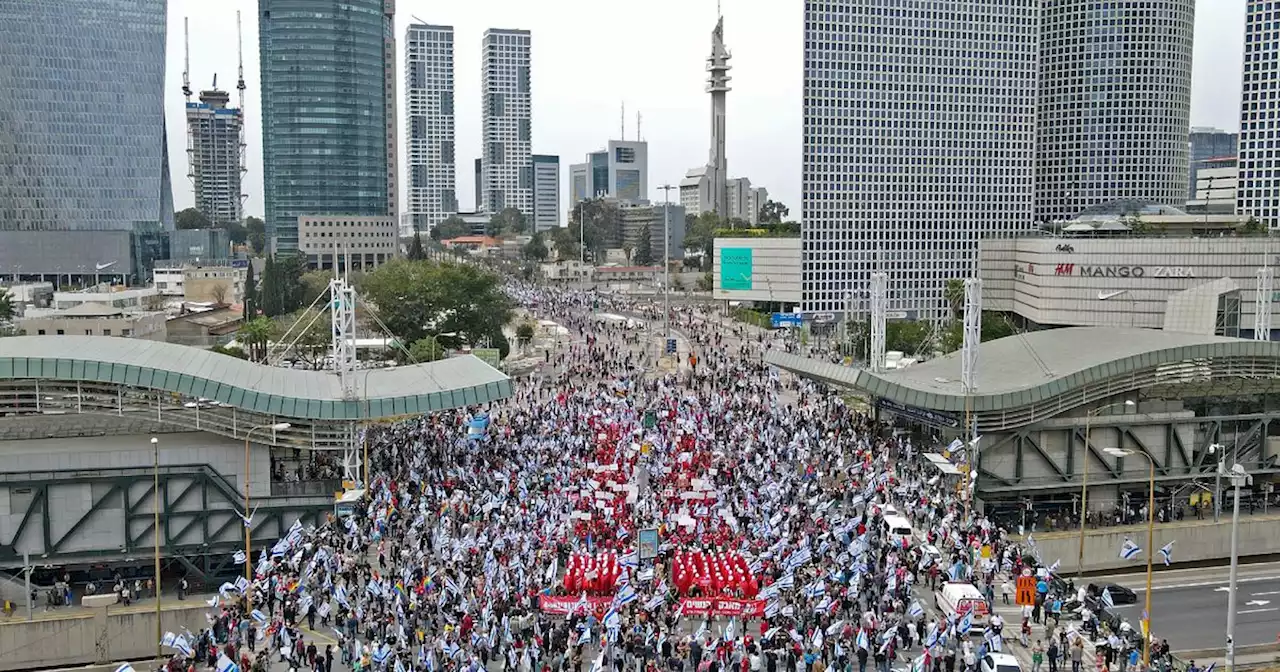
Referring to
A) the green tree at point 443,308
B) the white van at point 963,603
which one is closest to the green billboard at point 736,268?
the green tree at point 443,308

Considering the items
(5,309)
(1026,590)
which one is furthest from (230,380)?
(5,309)

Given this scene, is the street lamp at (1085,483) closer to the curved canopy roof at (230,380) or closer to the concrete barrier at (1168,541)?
the concrete barrier at (1168,541)

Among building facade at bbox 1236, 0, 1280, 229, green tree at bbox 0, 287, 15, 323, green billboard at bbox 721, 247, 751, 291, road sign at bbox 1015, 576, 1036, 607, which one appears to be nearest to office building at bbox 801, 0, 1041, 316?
green billboard at bbox 721, 247, 751, 291

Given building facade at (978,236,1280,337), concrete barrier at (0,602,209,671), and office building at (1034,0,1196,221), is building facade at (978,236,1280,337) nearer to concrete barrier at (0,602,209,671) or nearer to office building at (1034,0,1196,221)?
office building at (1034,0,1196,221)

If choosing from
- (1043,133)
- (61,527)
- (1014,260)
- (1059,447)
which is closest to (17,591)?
(61,527)

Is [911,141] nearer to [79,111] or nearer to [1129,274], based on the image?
[1129,274]

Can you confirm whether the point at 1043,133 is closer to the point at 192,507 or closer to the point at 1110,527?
the point at 1110,527
